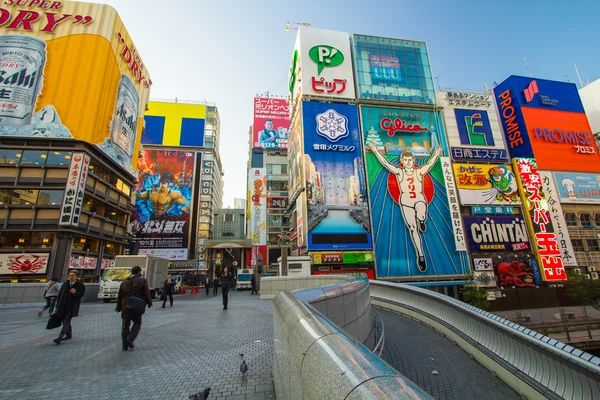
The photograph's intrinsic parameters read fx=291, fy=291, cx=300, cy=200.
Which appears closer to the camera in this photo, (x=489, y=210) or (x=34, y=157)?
(x=34, y=157)

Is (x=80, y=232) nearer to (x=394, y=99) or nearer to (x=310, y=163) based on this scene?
(x=310, y=163)

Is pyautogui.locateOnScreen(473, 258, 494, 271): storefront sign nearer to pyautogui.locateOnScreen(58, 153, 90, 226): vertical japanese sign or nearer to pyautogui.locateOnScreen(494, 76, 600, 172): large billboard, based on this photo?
pyautogui.locateOnScreen(494, 76, 600, 172): large billboard

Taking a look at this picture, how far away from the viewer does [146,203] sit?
55406mm

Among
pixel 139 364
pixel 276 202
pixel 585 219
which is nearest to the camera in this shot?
pixel 139 364

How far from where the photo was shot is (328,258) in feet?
111

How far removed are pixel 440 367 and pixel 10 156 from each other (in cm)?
3869

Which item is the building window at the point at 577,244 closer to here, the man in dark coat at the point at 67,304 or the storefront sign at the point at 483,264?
the storefront sign at the point at 483,264

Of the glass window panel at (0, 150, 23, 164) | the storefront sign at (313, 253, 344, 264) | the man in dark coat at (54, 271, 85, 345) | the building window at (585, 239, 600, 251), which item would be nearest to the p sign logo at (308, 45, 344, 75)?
the storefront sign at (313, 253, 344, 264)

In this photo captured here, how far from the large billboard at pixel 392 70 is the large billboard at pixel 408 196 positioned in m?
2.86

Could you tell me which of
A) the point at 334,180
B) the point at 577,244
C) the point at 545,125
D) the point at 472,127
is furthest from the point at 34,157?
the point at 545,125

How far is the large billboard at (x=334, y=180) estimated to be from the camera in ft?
115

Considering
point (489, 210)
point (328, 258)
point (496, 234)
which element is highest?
point (489, 210)

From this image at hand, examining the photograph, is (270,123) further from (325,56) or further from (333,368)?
(333,368)

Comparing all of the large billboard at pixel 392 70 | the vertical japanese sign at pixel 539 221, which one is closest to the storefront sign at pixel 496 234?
the vertical japanese sign at pixel 539 221
